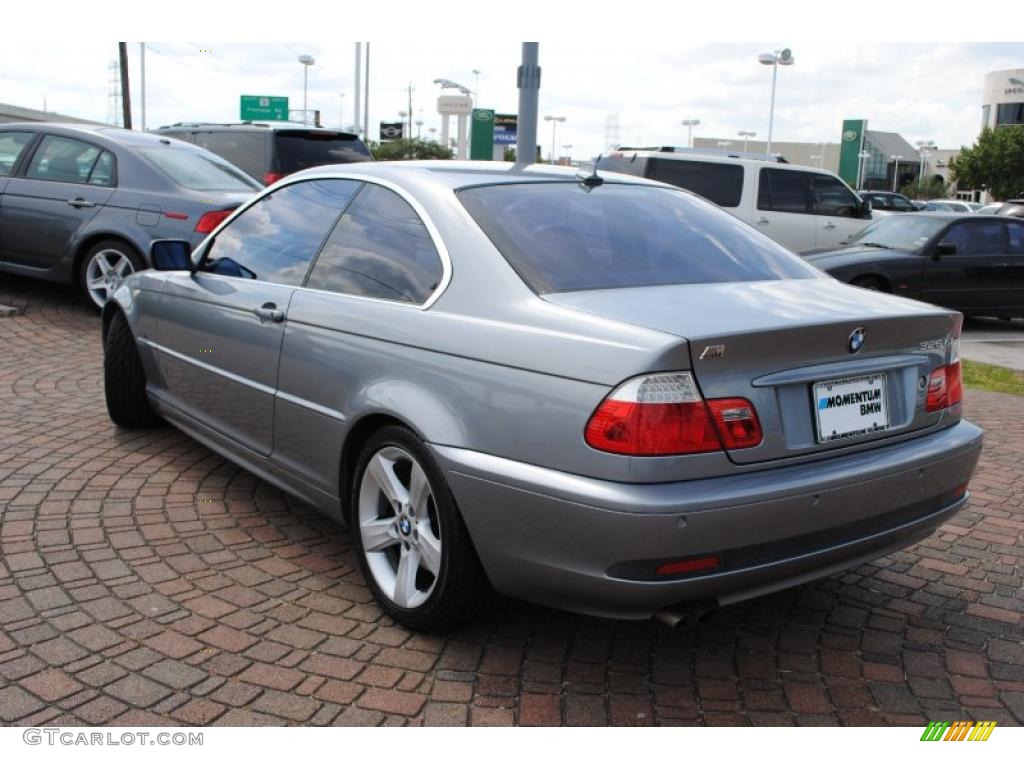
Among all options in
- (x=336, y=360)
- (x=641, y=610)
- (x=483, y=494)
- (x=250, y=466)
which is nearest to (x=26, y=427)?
(x=250, y=466)

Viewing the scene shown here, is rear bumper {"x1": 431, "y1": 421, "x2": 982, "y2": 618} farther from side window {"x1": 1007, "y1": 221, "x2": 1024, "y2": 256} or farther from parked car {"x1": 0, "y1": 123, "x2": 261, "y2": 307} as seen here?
side window {"x1": 1007, "y1": 221, "x2": 1024, "y2": 256}

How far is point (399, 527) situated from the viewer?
3285 mm

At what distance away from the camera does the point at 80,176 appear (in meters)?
8.81

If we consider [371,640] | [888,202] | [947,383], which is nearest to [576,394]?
[371,640]

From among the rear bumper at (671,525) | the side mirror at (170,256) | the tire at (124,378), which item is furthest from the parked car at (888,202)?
the rear bumper at (671,525)

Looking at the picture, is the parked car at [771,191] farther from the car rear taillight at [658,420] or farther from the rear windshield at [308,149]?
the car rear taillight at [658,420]

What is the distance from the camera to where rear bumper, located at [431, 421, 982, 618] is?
2586mm

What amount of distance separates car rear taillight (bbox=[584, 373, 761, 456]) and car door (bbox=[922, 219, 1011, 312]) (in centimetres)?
1005

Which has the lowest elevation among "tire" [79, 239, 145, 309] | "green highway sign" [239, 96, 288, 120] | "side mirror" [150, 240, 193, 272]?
"tire" [79, 239, 145, 309]

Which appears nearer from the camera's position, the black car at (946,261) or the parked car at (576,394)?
the parked car at (576,394)

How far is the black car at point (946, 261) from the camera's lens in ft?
37.6

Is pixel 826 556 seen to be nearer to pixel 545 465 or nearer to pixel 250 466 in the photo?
pixel 545 465

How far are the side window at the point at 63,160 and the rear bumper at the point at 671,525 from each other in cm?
722

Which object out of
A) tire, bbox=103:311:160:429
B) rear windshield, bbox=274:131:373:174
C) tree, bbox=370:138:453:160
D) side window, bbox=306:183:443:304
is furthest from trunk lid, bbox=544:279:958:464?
tree, bbox=370:138:453:160
